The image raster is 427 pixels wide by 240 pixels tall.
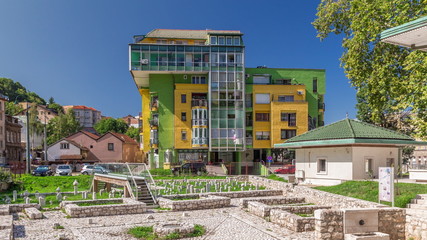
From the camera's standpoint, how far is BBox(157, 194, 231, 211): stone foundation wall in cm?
1967

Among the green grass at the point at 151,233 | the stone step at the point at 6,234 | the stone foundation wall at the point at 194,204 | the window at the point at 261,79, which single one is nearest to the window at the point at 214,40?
the window at the point at 261,79

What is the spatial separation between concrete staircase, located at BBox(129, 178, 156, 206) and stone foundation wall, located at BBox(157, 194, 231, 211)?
21.4 inches

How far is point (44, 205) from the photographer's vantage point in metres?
20.7

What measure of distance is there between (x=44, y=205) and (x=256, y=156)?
3671cm

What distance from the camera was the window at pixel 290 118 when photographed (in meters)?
50.8

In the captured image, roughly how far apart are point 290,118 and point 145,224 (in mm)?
37686

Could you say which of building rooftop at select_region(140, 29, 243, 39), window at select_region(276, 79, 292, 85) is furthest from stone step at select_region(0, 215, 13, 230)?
window at select_region(276, 79, 292, 85)

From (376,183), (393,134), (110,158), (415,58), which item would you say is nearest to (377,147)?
(393,134)

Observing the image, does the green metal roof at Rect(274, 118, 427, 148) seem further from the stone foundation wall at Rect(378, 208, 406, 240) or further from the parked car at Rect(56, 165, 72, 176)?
the parked car at Rect(56, 165, 72, 176)

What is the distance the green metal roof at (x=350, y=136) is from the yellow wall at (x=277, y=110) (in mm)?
18651

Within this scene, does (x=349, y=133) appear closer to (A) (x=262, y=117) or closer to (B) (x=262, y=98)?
(A) (x=262, y=117)

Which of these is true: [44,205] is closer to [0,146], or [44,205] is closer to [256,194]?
[256,194]

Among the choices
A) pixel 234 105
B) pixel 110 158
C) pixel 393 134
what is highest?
pixel 234 105

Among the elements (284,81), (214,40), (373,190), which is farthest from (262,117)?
(373,190)
